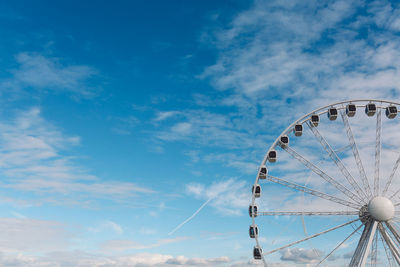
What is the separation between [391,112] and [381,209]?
418 inches

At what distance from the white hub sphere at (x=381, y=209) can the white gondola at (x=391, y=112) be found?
9414 millimetres

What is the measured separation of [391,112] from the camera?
4234cm

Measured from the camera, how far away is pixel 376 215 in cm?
3847

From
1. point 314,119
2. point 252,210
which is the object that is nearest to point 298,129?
point 314,119

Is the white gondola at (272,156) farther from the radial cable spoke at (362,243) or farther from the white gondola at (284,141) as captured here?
the radial cable spoke at (362,243)

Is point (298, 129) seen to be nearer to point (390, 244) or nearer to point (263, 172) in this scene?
point (263, 172)

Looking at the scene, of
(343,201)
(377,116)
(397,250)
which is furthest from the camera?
(377,116)

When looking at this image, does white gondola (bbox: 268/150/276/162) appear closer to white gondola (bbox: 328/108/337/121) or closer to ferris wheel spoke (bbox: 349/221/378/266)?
white gondola (bbox: 328/108/337/121)

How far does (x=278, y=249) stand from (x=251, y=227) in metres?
3.42

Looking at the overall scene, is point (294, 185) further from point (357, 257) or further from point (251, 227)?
point (357, 257)

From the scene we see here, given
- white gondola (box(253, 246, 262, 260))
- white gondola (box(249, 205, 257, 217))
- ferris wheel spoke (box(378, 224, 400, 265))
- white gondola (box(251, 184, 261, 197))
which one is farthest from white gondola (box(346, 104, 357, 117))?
white gondola (box(253, 246, 262, 260))

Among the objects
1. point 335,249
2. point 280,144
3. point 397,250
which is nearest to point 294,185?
point 280,144

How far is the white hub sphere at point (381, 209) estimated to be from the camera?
38.4 m

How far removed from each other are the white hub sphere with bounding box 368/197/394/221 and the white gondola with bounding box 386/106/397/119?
9.41 meters
